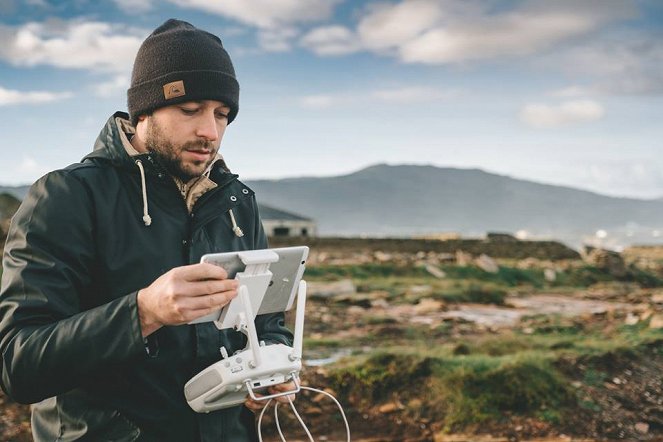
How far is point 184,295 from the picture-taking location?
5.51 ft

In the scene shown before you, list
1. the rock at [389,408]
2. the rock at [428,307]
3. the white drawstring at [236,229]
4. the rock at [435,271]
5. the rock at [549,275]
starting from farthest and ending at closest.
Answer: the rock at [549,275]
the rock at [435,271]
the rock at [428,307]
the rock at [389,408]
the white drawstring at [236,229]

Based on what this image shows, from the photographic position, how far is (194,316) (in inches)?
67.4

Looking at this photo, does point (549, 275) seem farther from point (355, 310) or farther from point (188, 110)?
point (188, 110)

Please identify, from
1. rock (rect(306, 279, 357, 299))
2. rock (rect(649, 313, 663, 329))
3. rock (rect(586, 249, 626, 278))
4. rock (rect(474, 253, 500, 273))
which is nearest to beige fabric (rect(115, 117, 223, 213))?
rock (rect(649, 313, 663, 329))

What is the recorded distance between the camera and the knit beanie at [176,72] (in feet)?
7.30

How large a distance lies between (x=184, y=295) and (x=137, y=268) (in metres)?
0.47

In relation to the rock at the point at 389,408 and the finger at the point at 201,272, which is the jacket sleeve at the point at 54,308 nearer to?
the finger at the point at 201,272

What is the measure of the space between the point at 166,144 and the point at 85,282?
1.70 ft

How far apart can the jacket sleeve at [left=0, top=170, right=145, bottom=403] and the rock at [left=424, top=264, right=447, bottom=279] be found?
17916mm

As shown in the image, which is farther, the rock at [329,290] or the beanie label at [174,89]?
the rock at [329,290]

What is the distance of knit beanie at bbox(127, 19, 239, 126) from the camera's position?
223cm

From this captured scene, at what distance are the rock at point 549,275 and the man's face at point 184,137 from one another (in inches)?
780

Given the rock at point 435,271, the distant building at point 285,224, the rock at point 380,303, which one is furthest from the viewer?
the distant building at point 285,224

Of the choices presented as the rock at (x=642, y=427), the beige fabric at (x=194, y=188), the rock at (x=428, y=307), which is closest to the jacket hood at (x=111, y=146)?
the beige fabric at (x=194, y=188)
